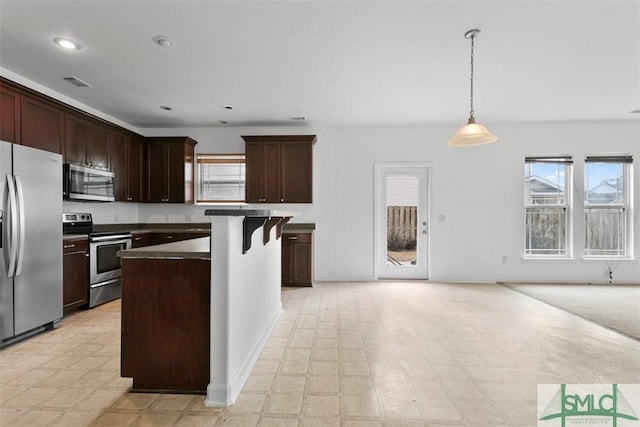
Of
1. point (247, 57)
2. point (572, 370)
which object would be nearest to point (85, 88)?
point (247, 57)

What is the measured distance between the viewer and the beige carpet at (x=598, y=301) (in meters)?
3.14

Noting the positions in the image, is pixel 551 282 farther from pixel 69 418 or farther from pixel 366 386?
pixel 69 418

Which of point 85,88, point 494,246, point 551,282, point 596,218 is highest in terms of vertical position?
point 85,88

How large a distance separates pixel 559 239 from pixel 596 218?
0.66 metres

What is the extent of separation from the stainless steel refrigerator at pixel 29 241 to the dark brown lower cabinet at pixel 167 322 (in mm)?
1530

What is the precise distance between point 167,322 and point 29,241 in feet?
6.14

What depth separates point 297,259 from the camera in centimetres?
474

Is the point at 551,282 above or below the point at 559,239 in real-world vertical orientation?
below

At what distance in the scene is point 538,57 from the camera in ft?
9.71

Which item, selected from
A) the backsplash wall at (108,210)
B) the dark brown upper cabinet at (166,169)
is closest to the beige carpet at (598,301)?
the dark brown upper cabinet at (166,169)

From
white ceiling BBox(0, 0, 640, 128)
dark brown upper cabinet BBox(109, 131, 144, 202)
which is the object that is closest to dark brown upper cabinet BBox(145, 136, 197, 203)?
dark brown upper cabinet BBox(109, 131, 144, 202)

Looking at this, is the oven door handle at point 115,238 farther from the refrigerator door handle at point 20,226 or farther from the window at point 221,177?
the window at point 221,177

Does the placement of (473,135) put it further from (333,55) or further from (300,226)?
(300,226)

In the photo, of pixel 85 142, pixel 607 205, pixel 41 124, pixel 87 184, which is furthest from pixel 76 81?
pixel 607 205
